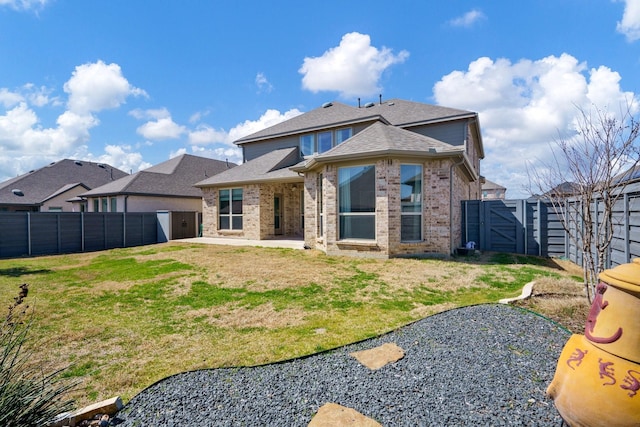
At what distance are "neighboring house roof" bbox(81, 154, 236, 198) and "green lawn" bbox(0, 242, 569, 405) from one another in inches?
381

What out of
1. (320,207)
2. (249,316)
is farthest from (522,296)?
(320,207)

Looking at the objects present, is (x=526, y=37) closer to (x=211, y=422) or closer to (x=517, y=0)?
(x=517, y=0)

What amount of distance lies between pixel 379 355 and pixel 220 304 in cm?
344

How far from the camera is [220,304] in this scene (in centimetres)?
561

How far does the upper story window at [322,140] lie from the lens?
52.7 feet

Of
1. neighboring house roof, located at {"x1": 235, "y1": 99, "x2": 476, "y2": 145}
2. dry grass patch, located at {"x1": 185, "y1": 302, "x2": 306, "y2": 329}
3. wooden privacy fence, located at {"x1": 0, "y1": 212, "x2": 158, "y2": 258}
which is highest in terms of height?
neighboring house roof, located at {"x1": 235, "y1": 99, "x2": 476, "y2": 145}

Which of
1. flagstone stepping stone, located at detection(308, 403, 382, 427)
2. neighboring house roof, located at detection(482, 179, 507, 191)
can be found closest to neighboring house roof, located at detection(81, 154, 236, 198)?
flagstone stepping stone, located at detection(308, 403, 382, 427)

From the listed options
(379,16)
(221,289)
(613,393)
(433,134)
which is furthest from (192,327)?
(433,134)

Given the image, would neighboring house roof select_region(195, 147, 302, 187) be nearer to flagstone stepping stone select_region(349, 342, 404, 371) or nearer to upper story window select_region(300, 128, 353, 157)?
upper story window select_region(300, 128, 353, 157)

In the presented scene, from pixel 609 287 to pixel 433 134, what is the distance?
14314 mm

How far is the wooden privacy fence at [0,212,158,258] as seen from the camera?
12516 mm

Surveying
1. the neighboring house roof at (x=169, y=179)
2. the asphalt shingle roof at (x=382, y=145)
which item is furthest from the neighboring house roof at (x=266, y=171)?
the asphalt shingle roof at (x=382, y=145)

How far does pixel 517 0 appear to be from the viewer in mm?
8016

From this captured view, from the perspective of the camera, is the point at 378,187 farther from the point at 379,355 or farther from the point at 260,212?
the point at 260,212
